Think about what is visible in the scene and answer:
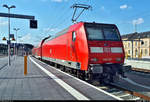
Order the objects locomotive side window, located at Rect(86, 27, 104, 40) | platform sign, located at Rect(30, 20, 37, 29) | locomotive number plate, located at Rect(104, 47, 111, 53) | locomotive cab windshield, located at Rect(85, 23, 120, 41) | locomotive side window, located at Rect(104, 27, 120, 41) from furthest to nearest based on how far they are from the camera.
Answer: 1. platform sign, located at Rect(30, 20, 37, 29)
2. locomotive side window, located at Rect(104, 27, 120, 41)
3. locomotive cab windshield, located at Rect(85, 23, 120, 41)
4. locomotive side window, located at Rect(86, 27, 104, 40)
5. locomotive number plate, located at Rect(104, 47, 111, 53)

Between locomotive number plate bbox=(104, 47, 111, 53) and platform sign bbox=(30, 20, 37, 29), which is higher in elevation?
platform sign bbox=(30, 20, 37, 29)

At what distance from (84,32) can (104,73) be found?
2376mm

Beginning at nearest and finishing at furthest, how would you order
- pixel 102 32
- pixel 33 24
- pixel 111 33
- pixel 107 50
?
pixel 107 50 < pixel 102 32 < pixel 111 33 < pixel 33 24

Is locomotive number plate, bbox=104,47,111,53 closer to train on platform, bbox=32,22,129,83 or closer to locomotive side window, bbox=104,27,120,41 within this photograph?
train on platform, bbox=32,22,129,83

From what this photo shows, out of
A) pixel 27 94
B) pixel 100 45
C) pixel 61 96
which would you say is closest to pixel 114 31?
pixel 100 45

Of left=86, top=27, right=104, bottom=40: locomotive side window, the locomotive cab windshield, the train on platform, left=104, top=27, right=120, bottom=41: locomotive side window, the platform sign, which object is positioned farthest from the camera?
the platform sign

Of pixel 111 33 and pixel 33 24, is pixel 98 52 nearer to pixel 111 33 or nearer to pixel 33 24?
pixel 111 33

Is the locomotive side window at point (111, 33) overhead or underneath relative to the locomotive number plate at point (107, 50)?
overhead

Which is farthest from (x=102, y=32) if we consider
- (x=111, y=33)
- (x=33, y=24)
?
(x=33, y=24)

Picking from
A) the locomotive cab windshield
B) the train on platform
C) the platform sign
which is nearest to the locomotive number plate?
the train on platform

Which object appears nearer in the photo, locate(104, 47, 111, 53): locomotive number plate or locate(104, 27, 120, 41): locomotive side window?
locate(104, 47, 111, 53): locomotive number plate

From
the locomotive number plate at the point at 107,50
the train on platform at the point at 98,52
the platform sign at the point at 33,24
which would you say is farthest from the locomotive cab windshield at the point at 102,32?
the platform sign at the point at 33,24

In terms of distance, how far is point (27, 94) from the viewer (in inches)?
227

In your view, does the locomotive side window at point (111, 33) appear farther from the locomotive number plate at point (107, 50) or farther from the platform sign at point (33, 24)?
→ the platform sign at point (33, 24)
